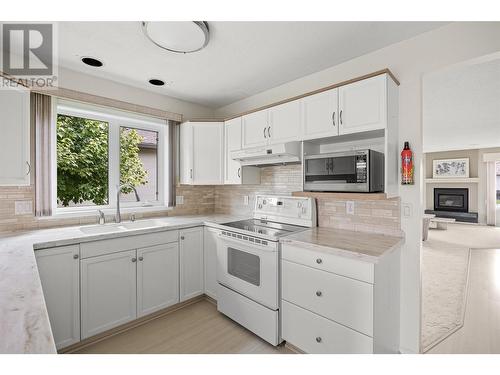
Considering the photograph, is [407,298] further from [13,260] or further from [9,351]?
[13,260]

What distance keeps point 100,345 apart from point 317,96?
108 inches

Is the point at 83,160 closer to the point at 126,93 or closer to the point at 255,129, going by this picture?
the point at 126,93

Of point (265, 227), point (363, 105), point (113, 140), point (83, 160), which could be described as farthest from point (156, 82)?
point (363, 105)

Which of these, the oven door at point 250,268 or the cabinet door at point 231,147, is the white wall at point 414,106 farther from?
the cabinet door at point 231,147

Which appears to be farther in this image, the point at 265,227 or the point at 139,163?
the point at 139,163

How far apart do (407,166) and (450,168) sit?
8.53 meters

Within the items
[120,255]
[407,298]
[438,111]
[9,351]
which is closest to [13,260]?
[120,255]

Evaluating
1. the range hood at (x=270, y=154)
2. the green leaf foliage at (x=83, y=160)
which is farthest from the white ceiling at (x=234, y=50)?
the range hood at (x=270, y=154)

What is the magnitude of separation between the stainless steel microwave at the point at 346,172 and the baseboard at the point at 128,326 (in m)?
1.76

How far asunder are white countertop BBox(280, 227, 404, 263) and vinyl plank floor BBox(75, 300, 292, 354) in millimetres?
907

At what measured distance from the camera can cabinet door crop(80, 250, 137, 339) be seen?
1.95 m

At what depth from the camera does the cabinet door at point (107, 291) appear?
76.9 inches

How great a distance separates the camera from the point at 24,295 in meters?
0.94

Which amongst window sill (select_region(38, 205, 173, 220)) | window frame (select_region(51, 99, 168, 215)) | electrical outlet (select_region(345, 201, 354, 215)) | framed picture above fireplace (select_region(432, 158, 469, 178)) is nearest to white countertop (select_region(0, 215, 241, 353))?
window sill (select_region(38, 205, 173, 220))
